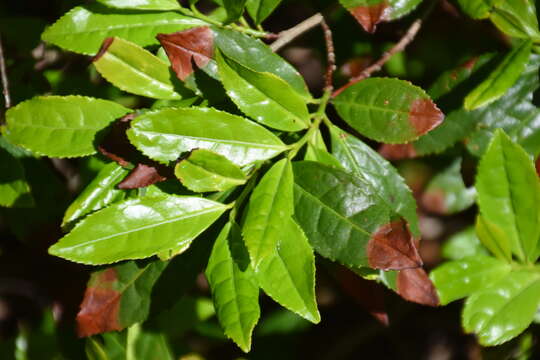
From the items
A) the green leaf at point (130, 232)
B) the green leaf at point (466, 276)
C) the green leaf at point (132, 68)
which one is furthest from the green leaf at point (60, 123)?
the green leaf at point (466, 276)

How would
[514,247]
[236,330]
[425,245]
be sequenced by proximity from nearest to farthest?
[236,330]
[514,247]
[425,245]

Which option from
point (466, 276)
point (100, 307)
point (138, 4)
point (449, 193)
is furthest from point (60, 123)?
point (449, 193)

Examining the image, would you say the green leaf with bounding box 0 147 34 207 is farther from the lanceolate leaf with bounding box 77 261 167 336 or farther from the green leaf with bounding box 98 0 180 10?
the green leaf with bounding box 98 0 180 10

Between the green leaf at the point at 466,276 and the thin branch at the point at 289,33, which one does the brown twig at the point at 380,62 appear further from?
the green leaf at the point at 466,276

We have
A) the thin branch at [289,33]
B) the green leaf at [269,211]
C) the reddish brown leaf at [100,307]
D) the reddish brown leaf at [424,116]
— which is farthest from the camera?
the thin branch at [289,33]

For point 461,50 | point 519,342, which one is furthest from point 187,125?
point 519,342

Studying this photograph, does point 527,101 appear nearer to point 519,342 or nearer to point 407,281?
point 407,281
